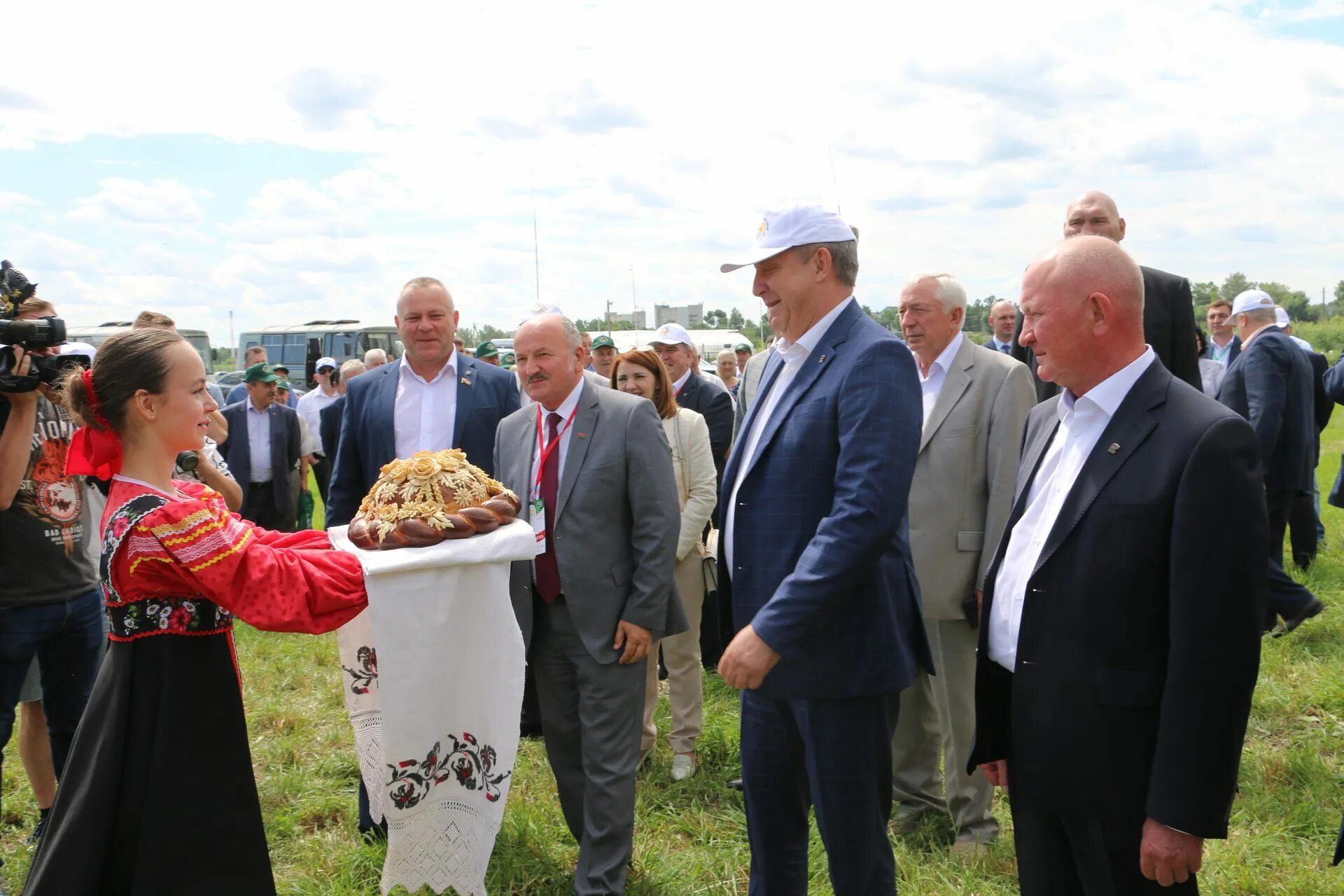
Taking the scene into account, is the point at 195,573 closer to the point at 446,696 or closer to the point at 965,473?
the point at 446,696

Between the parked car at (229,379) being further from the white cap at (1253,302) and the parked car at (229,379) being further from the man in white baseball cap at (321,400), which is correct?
the white cap at (1253,302)

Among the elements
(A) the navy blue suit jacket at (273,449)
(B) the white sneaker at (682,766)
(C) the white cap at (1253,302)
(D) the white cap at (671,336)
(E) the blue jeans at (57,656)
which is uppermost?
(C) the white cap at (1253,302)

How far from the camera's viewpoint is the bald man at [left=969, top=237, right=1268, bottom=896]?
6.61ft

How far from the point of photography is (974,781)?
4082 millimetres

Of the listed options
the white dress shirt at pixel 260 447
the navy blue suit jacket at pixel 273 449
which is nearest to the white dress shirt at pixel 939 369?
the navy blue suit jacket at pixel 273 449

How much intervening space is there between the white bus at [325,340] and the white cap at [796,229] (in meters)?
29.9

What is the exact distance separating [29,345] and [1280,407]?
7.44 metres

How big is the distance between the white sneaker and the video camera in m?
3.30

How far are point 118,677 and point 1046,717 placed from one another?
A: 92.8 inches

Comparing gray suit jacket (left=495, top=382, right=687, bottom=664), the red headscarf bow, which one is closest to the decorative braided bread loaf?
gray suit jacket (left=495, top=382, right=687, bottom=664)

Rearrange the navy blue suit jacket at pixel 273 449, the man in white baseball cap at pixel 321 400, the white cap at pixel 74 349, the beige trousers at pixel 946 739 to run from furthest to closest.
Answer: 1. the man in white baseball cap at pixel 321 400
2. the navy blue suit jacket at pixel 273 449
3. the beige trousers at pixel 946 739
4. the white cap at pixel 74 349

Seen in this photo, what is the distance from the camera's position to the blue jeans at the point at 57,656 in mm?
3832

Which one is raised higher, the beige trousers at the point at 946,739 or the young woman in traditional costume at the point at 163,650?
the young woman in traditional costume at the point at 163,650

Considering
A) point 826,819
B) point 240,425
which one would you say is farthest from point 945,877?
point 240,425
